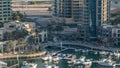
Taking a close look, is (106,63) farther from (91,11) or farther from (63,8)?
(63,8)

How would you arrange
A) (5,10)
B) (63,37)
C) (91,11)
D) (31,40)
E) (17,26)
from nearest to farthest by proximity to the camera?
(31,40) → (17,26) → (63,37) → (91,11) → (5,10)

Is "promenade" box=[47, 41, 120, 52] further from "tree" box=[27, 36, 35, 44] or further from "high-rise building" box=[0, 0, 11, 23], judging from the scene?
"high-rise building" box=[0, 0, 11, 23]

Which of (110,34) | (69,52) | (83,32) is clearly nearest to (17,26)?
(83,32)

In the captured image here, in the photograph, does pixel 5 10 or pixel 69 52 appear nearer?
pixel 69 52

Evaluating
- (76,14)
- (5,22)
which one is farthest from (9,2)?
(76,14)

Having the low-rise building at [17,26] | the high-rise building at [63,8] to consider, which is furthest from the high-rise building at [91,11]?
the low-rise building at [17,26]

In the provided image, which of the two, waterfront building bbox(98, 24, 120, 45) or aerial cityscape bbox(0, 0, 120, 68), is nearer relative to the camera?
aerial cityscape bbox(0, 0, 120, 68)

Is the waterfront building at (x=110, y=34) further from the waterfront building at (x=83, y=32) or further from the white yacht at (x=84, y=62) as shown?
the white yacht at (x=84, y=62)

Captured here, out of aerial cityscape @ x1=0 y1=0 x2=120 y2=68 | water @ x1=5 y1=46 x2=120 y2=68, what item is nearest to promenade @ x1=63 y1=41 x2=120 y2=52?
aerial cityscape @ x1=0 y1=0 x2=120 y2=68
